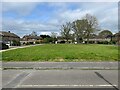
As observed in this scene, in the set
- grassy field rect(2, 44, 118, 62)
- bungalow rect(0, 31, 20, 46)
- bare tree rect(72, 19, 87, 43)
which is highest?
bare tree rect(72, 19, 87, 43)

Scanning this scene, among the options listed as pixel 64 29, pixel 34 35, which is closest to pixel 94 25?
pixel 64 29

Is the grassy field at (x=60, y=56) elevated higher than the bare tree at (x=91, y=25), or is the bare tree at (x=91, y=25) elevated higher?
the bare tree at (x=91, y=25)

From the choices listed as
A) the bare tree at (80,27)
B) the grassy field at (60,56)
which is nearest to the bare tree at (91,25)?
the bare tree at (80,27)

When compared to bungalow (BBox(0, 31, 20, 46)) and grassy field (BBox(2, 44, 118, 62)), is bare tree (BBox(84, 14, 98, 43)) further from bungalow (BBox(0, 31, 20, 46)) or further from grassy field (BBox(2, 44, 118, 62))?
grassy field (BBox(2, 44, 118, 62))

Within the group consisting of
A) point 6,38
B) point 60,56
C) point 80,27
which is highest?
point 80,27

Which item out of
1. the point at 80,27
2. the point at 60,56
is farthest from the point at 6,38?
the point at 60,56

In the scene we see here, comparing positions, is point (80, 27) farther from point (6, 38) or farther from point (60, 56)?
point (60, 56)

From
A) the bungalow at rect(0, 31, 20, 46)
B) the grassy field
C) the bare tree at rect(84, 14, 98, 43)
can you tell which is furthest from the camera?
the bare tree at rect(84, 14, 98, 43)

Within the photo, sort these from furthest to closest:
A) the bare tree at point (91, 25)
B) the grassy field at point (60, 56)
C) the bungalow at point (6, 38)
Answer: the bare tree at point (91, 25), the bungalow at point (6, 38), the grassy field at point (60, 56)

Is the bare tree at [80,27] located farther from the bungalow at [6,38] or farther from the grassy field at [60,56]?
the grassy field at [60,56]

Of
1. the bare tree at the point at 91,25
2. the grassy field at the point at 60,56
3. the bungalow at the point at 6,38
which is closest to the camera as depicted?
the grassy field at the point at 60,56

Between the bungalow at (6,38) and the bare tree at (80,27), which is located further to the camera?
the bare tree at (80,27)

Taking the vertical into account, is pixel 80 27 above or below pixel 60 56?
above

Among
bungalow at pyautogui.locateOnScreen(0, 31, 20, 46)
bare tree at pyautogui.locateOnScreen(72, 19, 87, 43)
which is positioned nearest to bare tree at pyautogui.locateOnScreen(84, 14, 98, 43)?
bare tree at pyautogui.locateOnScreen(72, 19, 87, 43)
